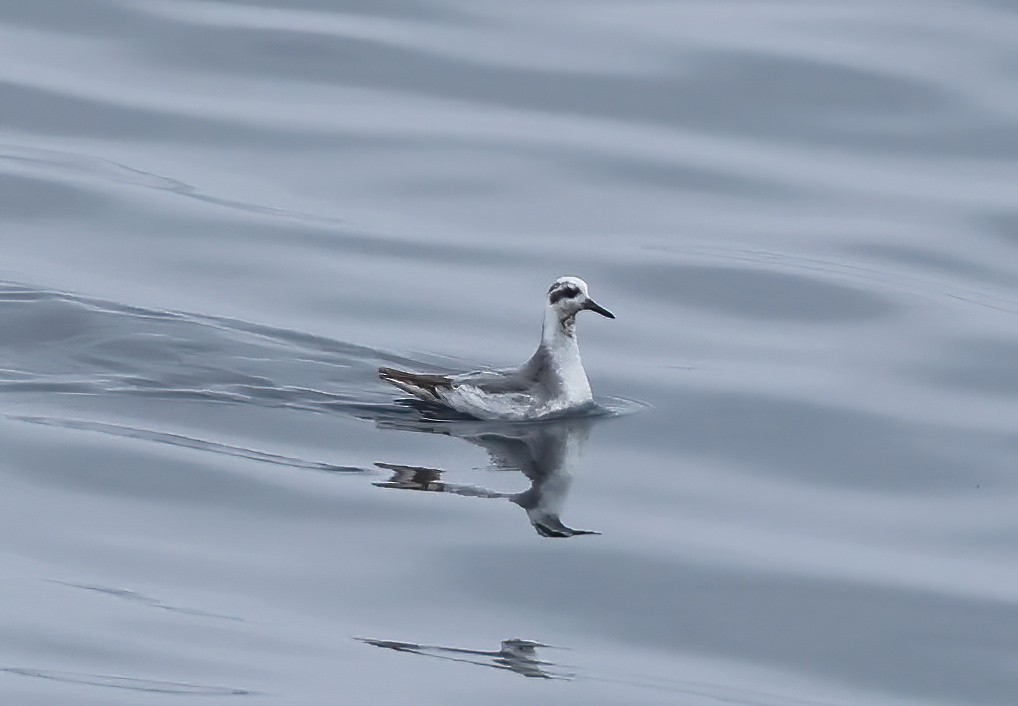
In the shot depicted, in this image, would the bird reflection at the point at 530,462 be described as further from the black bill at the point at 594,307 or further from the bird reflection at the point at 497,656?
the bird reflection at the point at 497,656

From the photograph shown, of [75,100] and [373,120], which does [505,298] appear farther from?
[75,100]

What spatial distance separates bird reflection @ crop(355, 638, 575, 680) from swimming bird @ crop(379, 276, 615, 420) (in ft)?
13.2

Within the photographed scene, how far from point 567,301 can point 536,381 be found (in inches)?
26.4

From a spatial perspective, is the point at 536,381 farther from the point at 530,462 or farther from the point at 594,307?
the point at 530,462

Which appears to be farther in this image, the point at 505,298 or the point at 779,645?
the point at 505,298

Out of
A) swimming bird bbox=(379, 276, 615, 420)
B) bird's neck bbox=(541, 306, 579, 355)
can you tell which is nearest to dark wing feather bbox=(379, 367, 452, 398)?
swimming bird bbox=(379, 276, 615, 420)

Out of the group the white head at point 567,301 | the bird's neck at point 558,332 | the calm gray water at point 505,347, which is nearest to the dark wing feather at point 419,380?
the calm gray water at point 505,347

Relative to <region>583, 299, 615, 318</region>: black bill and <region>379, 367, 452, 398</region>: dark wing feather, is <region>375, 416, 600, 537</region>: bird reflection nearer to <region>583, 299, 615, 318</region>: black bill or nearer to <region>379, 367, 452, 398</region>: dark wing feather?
<region>379, 367, 452, 398</region>: dark wing feather

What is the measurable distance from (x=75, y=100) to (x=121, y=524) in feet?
37.9

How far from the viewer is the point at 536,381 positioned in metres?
14.6

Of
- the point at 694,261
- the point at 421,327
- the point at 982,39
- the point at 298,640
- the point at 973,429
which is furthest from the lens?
the point at 982,39

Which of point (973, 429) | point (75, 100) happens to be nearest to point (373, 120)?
point (75, 100)

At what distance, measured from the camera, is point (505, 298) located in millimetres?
17266

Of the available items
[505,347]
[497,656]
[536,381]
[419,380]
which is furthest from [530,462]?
[497,656]
